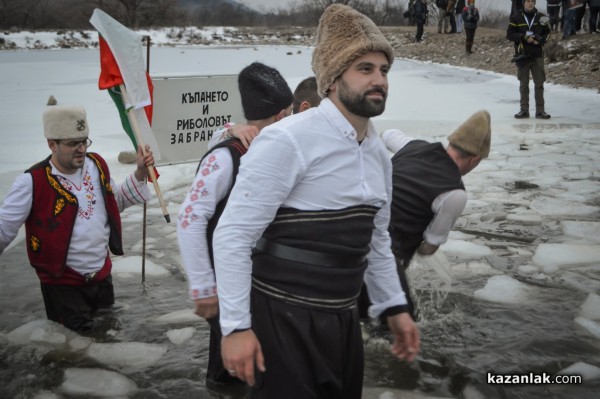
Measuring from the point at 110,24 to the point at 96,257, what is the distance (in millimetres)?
1310

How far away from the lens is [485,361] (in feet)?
10.2

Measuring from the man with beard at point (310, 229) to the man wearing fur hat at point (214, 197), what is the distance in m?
0.20

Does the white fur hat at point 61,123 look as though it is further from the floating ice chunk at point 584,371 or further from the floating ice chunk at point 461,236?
the floating ice chunk at point 461,236

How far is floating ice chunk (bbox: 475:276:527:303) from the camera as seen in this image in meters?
3.81

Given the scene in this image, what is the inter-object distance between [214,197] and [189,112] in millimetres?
2409

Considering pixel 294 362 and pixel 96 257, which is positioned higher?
pixel 294 362

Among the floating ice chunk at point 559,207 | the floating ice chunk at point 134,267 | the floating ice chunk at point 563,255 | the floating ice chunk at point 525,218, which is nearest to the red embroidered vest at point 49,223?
the floating ice chunk at point 134,267

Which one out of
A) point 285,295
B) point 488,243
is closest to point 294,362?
point 285,295

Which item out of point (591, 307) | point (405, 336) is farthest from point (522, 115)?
point (405, 336)

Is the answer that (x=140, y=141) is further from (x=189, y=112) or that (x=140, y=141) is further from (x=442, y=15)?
(x=442, y=15)

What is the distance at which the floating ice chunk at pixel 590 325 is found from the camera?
3342 millimetres

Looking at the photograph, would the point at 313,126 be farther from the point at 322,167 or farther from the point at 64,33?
→ the point at 64,33

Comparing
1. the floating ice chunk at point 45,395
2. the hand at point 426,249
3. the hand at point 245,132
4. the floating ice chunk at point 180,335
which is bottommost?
the floating ice chunk at point 180,335

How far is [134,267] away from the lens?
4.43 m
